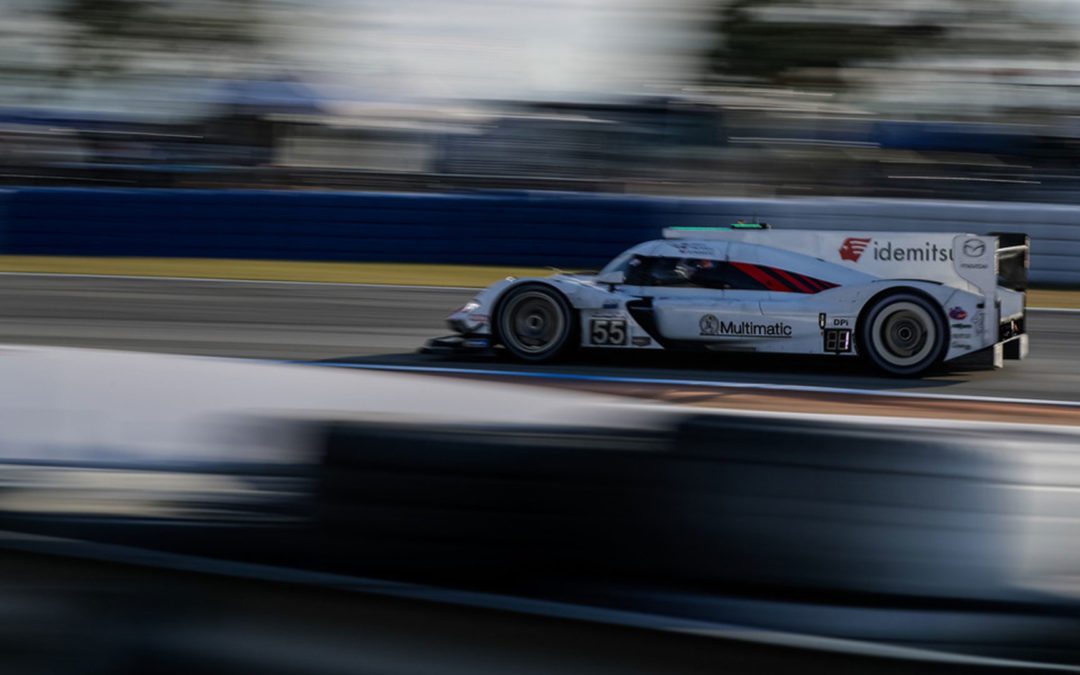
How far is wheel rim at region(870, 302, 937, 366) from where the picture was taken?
819cm

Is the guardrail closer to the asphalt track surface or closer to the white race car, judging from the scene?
the asphalt track surface

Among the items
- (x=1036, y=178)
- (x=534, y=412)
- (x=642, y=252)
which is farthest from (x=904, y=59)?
(x=534, y=412)

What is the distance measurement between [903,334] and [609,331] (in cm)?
202

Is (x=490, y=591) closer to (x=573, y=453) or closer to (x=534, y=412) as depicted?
(x=573, y=453)

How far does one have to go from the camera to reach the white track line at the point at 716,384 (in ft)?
25.5

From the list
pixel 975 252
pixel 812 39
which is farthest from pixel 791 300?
pixel 812 39

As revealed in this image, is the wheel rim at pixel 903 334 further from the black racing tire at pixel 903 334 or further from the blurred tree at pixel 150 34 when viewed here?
the blurred tree at pixel 150 34

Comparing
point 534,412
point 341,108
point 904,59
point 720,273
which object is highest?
point 904,59

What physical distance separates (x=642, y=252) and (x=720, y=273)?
23.7 inches

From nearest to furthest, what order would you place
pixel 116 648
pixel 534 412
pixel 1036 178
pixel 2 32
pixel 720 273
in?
pixel 116 648 → pixel 534 412 → pixel 720 273 → pixel 1036 178 → pixel 2 32

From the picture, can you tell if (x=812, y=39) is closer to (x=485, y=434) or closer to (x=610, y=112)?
(x=610, y=112)

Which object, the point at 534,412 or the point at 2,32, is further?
the point at 2,32

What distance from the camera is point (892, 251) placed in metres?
8.31

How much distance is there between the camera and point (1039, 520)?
8.34 feet
